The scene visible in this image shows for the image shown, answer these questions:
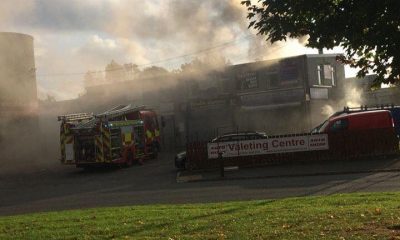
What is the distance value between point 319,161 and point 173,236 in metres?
14.2

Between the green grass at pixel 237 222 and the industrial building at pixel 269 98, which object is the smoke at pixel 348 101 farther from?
the green grass at pixel 237 222

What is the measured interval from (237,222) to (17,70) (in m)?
21.5

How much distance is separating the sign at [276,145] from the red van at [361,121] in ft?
3.00

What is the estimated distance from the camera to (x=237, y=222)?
7.62m

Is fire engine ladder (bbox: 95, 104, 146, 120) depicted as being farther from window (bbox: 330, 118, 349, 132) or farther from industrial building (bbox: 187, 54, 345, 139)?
industrial building (bbox: 187, 54, 345, 139)

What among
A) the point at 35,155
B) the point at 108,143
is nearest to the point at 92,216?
the point at 108,143

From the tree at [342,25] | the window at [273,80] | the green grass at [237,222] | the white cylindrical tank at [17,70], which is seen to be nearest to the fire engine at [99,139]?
the white cylindrical tank at [17,70]

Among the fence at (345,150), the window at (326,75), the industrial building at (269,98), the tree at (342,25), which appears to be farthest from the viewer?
the window at (326,75)

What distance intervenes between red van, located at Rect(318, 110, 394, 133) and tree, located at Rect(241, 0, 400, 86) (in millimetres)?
14870

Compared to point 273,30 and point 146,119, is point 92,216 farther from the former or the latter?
point 146,119

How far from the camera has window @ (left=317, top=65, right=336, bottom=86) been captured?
1481 inches

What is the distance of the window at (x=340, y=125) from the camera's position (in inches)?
818

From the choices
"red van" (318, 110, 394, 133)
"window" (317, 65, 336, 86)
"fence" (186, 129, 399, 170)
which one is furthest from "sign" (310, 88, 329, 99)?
"fence" (186, 129, 399, 170)

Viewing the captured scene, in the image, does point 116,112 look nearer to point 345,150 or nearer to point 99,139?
point 99,139
